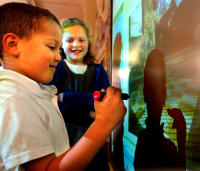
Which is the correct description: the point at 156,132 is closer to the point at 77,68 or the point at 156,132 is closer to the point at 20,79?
the point at 20,79

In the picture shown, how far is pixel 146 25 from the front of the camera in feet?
1.73

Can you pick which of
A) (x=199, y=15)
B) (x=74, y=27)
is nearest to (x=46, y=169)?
(x=199, y=15)

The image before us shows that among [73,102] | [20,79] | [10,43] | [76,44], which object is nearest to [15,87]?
[20,79]

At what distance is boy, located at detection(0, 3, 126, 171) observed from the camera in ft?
1.09

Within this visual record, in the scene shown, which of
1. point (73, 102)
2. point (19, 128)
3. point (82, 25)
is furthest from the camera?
point (82, 25)

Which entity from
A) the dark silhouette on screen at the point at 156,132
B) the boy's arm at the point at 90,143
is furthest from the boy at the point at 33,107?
the dark silhouette on screen at the point at 156,132

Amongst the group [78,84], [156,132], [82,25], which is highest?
[82,25]

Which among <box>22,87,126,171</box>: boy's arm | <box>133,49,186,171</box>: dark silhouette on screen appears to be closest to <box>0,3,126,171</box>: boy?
<box>22,87,126,171</box>: boy's arm

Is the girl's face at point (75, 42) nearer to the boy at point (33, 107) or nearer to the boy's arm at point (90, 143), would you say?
the boy at point (33, 107)

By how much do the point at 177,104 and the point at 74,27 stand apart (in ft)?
2.18

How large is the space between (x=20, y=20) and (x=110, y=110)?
39 centimetres

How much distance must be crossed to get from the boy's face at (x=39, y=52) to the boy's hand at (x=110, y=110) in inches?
8.1

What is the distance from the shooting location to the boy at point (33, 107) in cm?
33

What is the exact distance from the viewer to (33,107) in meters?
0.39
